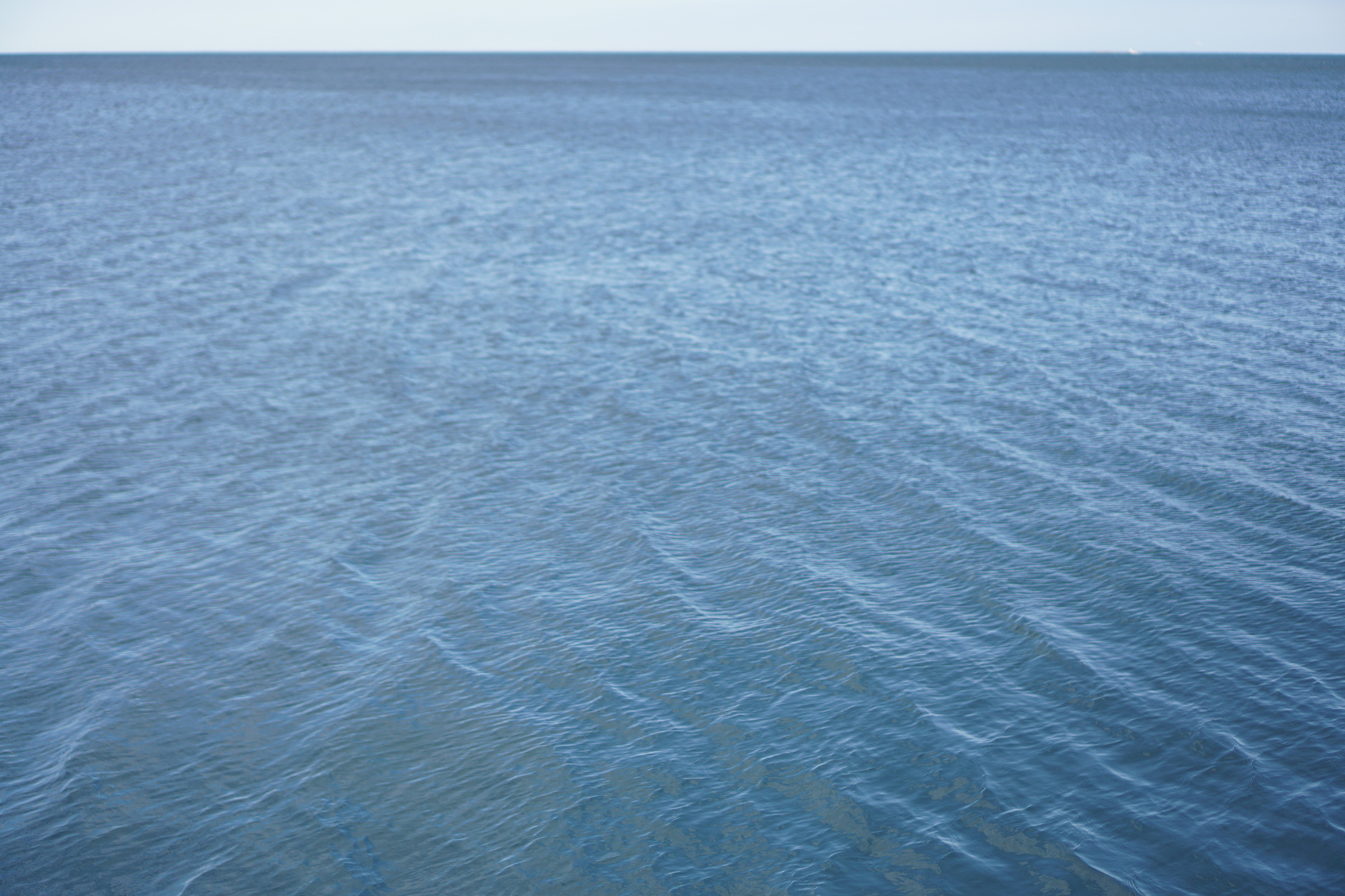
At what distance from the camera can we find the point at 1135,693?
85.8ft

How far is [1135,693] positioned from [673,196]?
3061 inches

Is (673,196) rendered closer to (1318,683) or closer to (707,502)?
(707,502)

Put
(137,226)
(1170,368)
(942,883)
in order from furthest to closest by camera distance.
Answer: (137,226) → (1170,368) → (942,883)

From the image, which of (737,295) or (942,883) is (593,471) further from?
(737,295)

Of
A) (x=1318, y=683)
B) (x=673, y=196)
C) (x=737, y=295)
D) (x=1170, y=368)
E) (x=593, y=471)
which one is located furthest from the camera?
(x=673, y=196)

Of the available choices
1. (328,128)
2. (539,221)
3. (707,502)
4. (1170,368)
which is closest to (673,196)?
(539,221)

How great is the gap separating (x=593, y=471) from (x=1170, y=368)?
29.5 meters

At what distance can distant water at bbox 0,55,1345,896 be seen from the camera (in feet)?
73.6

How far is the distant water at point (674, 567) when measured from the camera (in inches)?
883

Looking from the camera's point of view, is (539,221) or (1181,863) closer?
(1181,863)

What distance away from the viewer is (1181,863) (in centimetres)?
2094

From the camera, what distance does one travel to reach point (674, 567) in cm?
3322

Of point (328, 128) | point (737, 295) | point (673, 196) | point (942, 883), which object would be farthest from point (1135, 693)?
point (328, 128)

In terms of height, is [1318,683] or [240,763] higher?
[1318,683]
